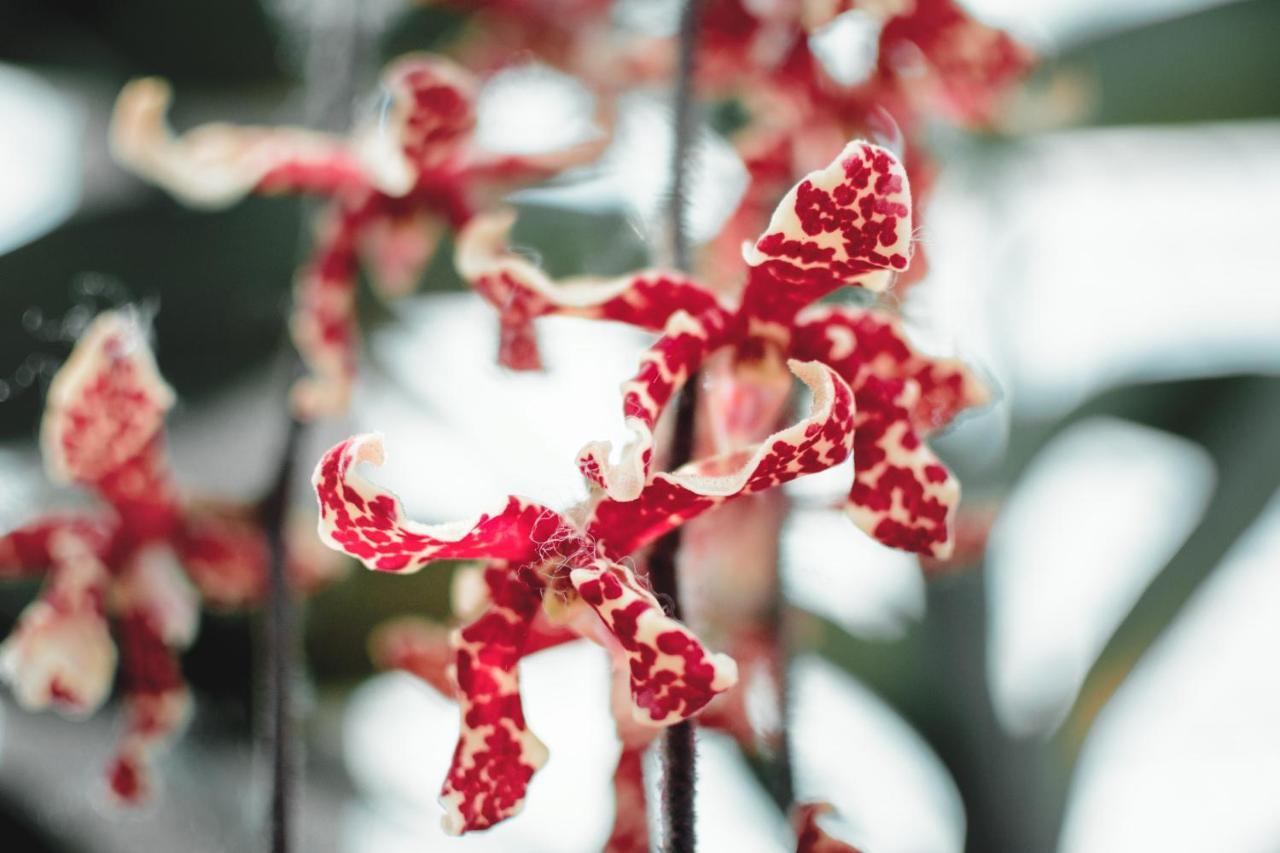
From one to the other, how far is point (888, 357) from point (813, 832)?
0.51 feet

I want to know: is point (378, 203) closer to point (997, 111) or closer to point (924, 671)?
point (997, 111)

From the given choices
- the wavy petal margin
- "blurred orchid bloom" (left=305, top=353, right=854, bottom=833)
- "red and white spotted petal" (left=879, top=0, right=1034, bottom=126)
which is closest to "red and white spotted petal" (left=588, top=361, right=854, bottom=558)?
"blurred orchid bloom" (left=305, top=353, right=854, bottom=833)

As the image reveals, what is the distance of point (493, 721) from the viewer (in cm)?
34

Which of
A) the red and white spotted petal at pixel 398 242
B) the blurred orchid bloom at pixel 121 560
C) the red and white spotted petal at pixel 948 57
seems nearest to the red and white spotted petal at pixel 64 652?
the blurred orchid bloom at pixel 121 560

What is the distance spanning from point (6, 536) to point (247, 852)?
199 millimetres

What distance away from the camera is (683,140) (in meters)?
0.40

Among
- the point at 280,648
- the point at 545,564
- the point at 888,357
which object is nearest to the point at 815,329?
the point at 888,357

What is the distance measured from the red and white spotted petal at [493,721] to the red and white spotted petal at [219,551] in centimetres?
33

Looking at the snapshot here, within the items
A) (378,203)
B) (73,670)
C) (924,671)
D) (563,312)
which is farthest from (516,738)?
(924,671)

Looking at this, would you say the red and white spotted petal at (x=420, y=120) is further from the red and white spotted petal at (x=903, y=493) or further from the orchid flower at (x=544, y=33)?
the red and white spotted petal at (x=903, y=493)

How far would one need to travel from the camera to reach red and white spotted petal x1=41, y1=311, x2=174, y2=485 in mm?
504

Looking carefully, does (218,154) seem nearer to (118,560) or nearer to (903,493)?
(118,560)

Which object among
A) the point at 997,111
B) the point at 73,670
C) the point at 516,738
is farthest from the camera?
the point at 997,111

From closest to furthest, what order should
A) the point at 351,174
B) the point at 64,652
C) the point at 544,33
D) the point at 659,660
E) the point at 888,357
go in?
the point at 659,660, the point at 888,357, the point at 64,652, the point at 351,174, the point at 544,33
